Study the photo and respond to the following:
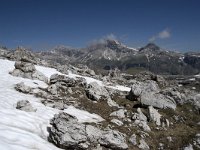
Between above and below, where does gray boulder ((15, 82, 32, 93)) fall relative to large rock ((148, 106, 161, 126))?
above

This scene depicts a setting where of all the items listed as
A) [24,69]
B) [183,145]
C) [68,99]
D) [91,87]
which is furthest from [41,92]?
[183,145]

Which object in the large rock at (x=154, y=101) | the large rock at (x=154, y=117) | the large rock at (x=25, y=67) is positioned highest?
the large rock at (x=25, y=67)

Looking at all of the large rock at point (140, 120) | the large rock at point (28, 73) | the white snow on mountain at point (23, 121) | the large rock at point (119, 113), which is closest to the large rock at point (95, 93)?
the large rock at point (119, 113)

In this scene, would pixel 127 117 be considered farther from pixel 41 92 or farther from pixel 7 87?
pixel 7 87

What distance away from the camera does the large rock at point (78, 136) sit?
1983 cm

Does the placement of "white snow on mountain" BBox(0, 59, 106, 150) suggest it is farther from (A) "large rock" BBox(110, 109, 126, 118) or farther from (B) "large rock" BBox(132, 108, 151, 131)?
(B) "large rock" BBox(132, 108, 151, 131)

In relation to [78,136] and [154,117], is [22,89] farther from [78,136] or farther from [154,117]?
[154,117]

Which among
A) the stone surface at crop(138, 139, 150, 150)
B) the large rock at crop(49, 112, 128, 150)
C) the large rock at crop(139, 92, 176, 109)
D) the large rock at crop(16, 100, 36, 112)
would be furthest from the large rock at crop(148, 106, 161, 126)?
the large rock at crop(16, 100, 36, 112)

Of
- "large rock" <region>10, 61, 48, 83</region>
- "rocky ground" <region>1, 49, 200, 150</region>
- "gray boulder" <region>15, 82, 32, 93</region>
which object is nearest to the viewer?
"rocky ground" <region>1, 49, 200, 150</region>

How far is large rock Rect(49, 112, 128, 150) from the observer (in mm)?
19828

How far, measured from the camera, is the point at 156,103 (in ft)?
118

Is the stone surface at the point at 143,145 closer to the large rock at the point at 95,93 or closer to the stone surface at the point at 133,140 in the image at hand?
the stone surface at the point at 133,140

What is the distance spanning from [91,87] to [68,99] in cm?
557

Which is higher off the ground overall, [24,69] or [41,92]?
[24,69]
